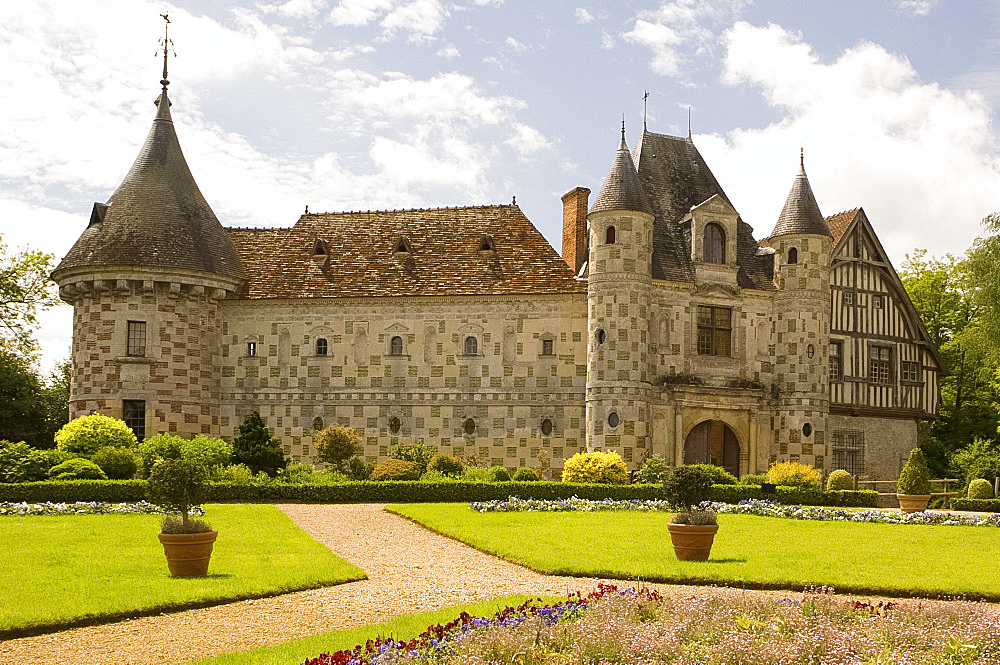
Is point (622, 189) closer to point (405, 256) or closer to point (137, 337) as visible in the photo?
point (405, 256)

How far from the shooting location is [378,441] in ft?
127

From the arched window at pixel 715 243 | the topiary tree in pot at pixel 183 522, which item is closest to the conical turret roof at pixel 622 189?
the arched window at pixel 715 243

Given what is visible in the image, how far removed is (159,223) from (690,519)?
26.6 meters

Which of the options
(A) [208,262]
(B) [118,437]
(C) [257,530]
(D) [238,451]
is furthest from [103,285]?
(C) [257,530]

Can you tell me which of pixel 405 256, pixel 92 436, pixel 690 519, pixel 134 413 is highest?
pixel 405 256

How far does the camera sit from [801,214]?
39.4m

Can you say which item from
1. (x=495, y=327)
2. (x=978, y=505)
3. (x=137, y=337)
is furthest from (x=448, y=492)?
(x=978, y=505)

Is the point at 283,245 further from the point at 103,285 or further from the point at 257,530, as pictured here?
the point at 257,530

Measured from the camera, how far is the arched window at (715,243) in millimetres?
38969

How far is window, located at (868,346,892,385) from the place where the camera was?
141ft

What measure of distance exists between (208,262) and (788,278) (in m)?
21.8

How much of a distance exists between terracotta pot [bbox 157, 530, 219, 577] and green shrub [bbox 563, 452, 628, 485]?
686 inches

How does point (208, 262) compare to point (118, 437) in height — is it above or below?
above

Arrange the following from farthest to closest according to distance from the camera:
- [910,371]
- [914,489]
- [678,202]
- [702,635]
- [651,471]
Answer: [910,371] < [678,202] < [651,471] < [914,489] < [702,635]
